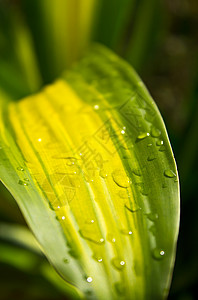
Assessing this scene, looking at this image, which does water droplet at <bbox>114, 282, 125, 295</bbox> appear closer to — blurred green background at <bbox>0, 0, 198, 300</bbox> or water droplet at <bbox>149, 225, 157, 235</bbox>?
Result: water droplet at <bbox>149, 225, 157, 235</bbox>

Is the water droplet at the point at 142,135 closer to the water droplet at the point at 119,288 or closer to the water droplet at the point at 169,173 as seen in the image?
the water droplet at the point at 169,173

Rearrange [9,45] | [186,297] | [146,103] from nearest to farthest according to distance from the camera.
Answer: [146,103]
[186,297]
[9,45]

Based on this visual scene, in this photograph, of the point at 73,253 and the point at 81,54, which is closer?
the point at 73,253

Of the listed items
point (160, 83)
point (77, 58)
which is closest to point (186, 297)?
point (77, 58)

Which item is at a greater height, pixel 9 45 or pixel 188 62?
pixel 9 45

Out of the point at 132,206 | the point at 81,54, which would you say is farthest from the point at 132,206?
the point at 81,54

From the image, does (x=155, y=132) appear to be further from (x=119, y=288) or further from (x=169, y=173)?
(x=119, y=288)

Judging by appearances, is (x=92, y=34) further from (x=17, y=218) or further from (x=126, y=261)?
(x=126, y=261)

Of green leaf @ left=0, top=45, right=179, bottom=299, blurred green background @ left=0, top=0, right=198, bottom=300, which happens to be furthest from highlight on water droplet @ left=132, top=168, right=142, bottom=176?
blurred green background @ left=0, top=0, right=198, bottom=300
